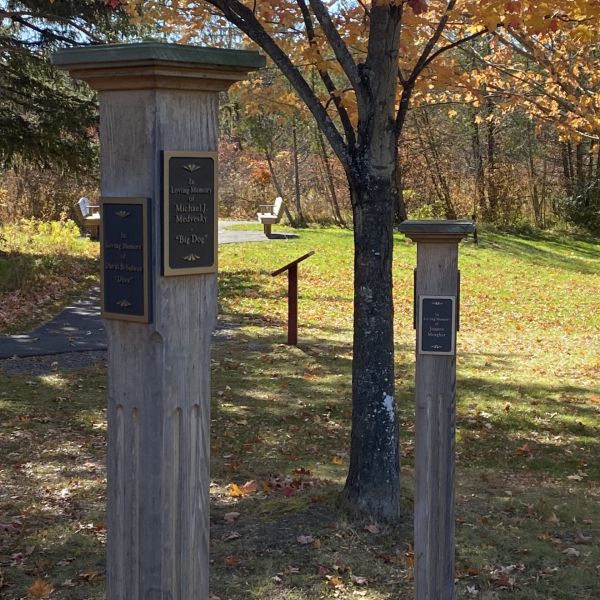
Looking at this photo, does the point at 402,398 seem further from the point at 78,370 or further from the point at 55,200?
the point at 55,200

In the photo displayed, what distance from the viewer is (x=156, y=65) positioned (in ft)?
8.86

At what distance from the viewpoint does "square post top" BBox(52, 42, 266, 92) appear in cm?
270

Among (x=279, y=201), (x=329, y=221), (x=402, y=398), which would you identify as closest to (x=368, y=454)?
(x=402, y=398)

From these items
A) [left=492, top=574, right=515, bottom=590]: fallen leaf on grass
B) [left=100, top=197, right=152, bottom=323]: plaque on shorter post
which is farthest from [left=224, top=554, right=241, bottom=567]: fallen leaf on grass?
[left=100, top=197, right=152, bottom=323]: plaque on shorter post

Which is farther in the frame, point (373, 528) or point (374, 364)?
point (374, 364)

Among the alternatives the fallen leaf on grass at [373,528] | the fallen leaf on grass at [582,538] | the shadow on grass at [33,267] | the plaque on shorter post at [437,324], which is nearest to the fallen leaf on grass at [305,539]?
the fallen leaf on grass at [373,528]

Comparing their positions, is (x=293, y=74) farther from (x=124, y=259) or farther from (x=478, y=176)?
(x=478, y=176)

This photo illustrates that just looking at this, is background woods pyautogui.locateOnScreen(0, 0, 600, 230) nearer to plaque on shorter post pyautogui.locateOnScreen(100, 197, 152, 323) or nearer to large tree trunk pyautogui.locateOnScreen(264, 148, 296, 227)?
large tree trunk pyautogui.locateOnScreen(264, 148, 296, 227)

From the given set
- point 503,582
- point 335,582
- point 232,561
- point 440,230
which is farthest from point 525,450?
point 440,230

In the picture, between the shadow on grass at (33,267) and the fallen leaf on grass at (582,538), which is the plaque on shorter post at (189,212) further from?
the shadow on grass at (33,267)

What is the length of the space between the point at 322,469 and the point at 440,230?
3.01 metres

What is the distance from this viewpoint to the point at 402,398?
859 centimetres

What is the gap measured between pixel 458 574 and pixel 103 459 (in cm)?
279

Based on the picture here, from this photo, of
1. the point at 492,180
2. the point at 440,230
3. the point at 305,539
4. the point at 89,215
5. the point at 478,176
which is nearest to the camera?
the point at 440,230
